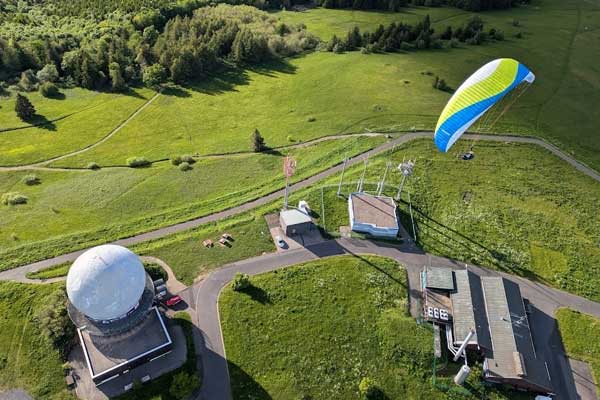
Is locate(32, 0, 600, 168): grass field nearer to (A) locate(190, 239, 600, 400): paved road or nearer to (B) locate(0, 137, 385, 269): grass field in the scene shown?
(B) locate(0, 137, 385, 269): grass field

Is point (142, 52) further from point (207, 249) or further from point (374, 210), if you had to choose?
point (374, 210)

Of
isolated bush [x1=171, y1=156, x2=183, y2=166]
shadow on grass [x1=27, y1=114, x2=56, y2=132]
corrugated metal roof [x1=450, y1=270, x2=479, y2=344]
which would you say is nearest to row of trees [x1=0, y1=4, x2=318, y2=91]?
shadow on grass [x1=27, y1=114, x2=56, y2=132]

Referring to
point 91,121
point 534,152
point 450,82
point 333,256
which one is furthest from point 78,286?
point 450,82

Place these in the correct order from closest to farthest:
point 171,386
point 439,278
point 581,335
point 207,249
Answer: point 171,386 → point 581,335 → point 439,278 → point 207,249

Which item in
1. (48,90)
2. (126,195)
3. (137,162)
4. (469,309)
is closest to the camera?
(469,309)

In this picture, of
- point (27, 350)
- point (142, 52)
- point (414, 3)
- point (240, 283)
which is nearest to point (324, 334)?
point (240, 283)

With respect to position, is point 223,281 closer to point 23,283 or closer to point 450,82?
point 23,283
